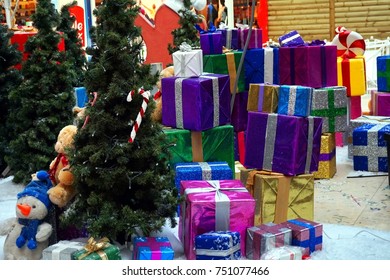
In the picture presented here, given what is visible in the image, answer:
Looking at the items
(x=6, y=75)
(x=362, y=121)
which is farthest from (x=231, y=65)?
(x=6, y=75)

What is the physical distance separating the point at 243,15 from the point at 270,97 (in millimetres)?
7960

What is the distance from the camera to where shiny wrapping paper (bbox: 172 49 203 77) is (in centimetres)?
390

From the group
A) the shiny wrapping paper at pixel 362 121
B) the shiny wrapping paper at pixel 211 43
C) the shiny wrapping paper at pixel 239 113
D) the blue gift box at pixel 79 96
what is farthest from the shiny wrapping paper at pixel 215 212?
the shiny wrapping paper at pixel 362 121

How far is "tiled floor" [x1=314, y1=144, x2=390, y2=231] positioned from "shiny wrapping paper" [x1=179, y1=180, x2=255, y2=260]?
109 centimetres

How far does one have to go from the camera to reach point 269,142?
3814mm

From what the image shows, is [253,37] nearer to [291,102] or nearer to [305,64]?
[305,64]

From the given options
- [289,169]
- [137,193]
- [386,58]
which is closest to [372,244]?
[289,169]

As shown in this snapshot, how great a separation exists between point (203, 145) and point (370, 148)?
1.89 m

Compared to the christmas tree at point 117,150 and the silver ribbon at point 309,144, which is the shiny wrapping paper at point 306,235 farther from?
the christmas tree at point 117,150

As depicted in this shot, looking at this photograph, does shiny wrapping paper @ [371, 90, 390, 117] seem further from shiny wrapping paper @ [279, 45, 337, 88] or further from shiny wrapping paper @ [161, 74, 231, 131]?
shiny wrapping paper @ [161, 74, 231, 131]

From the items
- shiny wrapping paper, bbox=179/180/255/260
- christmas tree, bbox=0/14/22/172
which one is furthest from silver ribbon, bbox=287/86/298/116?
christmas tree, bbox=0/14/22/172

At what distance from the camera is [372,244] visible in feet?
11.7

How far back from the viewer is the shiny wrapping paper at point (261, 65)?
507 centimetres

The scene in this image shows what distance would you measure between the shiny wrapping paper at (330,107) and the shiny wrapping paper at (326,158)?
0.26ft
